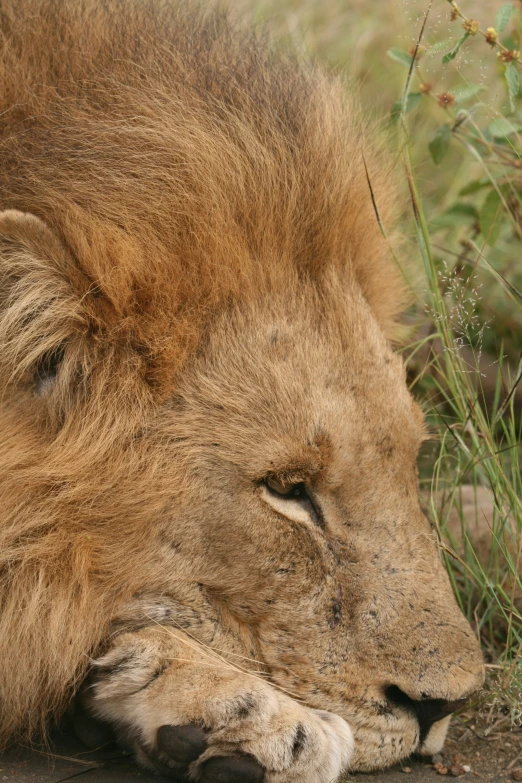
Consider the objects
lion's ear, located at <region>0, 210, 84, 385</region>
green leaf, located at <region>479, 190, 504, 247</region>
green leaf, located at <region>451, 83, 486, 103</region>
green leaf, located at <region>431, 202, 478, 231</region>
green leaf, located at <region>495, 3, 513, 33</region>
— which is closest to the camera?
lion's ear, located at <region>0, 210, 84, 385</region>

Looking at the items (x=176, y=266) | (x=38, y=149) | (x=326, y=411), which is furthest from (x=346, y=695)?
(x=38, y=149)

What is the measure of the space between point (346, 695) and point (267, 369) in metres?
0.87

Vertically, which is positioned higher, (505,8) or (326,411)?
(505,8)

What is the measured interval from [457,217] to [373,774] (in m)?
2.54

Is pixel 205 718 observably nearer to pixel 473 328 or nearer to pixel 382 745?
pixel 382 745

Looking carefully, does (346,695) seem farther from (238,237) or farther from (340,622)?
(238,237)

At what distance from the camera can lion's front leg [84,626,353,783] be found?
2.47m

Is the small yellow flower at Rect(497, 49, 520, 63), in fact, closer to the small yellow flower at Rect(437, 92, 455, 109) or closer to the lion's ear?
the small yellow flower at Rect(437, 92, 455, 109)

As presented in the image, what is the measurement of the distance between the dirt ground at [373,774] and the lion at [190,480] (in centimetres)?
7

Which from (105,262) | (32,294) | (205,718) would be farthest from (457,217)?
(205,718)

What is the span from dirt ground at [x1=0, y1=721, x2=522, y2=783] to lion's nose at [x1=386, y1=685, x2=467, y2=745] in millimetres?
182

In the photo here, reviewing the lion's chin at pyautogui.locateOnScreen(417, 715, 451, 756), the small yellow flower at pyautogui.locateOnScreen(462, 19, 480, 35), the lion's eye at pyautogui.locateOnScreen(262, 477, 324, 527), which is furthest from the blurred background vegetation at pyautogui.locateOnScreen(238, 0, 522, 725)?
the lion's eye at pyautogui.locateOnScreen(262, 477, 324, 527)

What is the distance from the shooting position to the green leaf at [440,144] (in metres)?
3.96

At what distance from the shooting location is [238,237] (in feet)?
9.30
